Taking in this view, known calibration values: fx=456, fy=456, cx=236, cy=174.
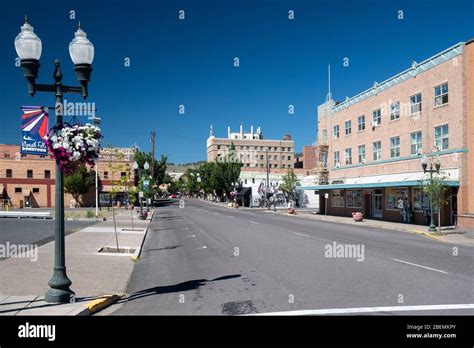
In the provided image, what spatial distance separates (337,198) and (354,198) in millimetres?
4316

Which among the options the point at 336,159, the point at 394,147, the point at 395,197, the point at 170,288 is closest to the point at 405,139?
the point at 394,147

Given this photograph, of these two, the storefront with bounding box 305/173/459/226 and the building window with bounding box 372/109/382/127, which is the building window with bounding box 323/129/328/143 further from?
the building window with bounding box 372/109/382/127

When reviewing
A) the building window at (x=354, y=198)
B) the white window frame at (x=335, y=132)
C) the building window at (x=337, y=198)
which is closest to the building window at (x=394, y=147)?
the building window at (x=354, y=198)

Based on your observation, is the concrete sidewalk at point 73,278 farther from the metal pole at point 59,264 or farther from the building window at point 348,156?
the building window at point 348,156

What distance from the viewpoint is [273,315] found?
736 cm

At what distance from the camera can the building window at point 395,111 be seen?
36281 millimetres

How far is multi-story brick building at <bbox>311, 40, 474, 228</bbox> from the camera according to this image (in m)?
28.2

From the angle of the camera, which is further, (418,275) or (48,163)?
(48,163)

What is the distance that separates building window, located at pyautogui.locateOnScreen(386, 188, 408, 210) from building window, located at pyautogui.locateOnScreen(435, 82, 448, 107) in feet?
23.3

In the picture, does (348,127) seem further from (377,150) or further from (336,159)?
(377,150)

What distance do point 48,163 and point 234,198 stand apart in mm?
32441
